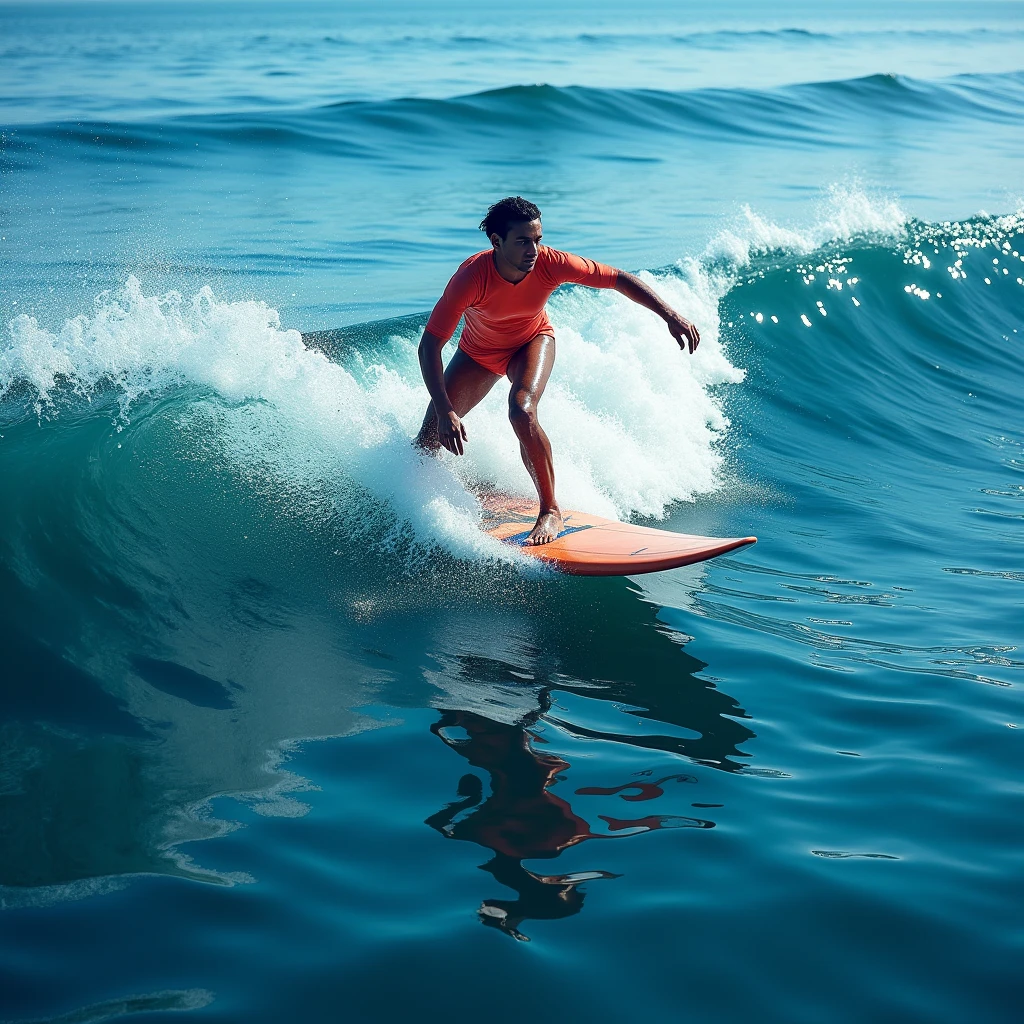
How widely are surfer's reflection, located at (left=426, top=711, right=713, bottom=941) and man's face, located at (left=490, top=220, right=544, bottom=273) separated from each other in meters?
2.33

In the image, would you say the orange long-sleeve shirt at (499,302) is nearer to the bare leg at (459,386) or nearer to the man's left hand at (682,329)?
the bare leg at (459,386)

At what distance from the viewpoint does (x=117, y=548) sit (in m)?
5.62

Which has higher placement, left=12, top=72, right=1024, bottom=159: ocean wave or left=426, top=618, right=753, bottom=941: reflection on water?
left=12, top=72, right=1024, bottom=159: ocean wave

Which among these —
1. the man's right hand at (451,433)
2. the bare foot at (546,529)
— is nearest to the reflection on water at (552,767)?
the bare foot at (546,529)

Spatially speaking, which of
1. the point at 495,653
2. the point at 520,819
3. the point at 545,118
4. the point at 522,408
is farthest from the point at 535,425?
the point at 545,118

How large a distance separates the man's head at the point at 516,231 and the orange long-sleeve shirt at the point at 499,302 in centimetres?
11

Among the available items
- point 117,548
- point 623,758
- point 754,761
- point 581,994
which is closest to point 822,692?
point 754,761

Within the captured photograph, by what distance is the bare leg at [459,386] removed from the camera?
19.7 feet

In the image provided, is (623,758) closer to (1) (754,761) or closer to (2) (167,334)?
(1) (754,761)

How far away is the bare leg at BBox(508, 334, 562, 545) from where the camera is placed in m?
5.52

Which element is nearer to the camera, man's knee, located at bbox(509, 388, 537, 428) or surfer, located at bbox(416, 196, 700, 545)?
surfer, located at bbox(416, 196, 700, 545)

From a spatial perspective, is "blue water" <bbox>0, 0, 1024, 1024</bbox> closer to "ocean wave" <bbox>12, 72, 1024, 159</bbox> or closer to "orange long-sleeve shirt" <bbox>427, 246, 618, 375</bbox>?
"orange long-sleeve shirt" <bbox>427, 246, 618, 375</bbox>

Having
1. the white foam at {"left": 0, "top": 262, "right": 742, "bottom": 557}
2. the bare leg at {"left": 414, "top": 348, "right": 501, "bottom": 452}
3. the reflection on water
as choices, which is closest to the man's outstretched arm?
the bare leg at {"left": 414, "top": 348, "right": 501, "bottom": 452}

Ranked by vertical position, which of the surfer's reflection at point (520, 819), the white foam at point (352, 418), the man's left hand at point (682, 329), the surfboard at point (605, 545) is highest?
the man's left hand at point (682, 329)
